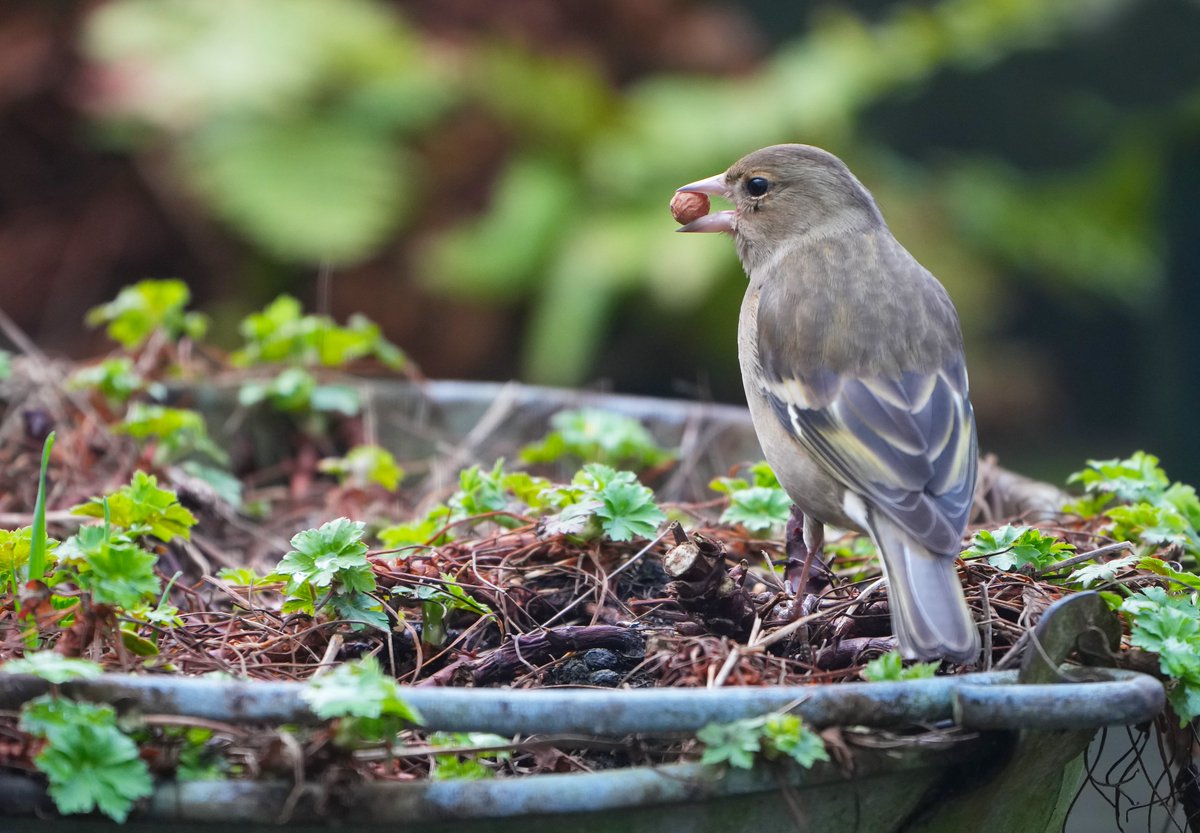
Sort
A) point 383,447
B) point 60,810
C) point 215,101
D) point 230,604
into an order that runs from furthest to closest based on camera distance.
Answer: point 215,101, point 383,447, point 230,604, point 60,810

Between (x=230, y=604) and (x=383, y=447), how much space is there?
106 cm

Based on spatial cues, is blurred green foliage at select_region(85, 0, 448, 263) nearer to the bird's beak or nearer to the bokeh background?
the bokeh background

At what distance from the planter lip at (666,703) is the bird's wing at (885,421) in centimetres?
60

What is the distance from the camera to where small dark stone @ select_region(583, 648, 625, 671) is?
1.96m

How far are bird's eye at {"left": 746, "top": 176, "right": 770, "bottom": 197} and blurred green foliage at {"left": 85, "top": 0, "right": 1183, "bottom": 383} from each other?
10.9 feet

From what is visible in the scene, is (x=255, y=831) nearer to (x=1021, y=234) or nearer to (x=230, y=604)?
(x=230, y=604)

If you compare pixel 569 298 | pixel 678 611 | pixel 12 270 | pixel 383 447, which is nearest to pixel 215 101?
pixel 12 270

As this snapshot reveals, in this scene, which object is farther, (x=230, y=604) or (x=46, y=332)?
(x=46, y=332)

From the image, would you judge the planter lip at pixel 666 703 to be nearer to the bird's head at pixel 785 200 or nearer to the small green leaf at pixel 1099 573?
the small green leaf at pixel 1099 573

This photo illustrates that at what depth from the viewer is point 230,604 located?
2391 mm

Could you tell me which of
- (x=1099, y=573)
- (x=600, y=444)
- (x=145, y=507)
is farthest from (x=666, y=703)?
(x=600, y=444)

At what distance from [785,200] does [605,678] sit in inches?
58.9

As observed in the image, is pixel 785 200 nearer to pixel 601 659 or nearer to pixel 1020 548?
pixel 1020 548

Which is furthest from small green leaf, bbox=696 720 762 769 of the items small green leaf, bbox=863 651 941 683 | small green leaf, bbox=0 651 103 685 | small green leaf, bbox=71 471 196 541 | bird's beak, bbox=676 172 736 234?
bird's beak, bbox=676 172 736 234
